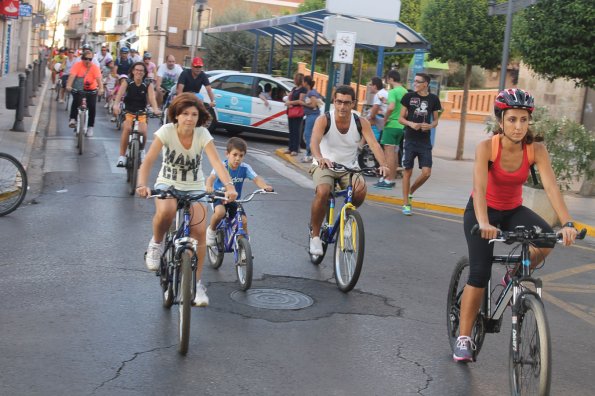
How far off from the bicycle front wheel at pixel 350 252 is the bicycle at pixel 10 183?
4109mm

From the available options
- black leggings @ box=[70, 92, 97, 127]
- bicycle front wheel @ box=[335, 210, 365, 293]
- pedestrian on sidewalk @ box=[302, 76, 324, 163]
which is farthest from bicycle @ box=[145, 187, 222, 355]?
pedestrian on sidewalk @ box=[302, 76, 324, 163]

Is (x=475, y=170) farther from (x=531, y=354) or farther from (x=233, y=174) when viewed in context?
(x=233, y=174)

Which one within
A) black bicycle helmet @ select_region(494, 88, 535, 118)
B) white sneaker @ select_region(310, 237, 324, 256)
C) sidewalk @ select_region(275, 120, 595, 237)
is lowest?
white sneaker @ select_region(310, 237, 324, 256)

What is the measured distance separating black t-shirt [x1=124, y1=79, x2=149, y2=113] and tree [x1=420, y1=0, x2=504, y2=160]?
31.2ft

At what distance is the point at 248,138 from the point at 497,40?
6.51 metres

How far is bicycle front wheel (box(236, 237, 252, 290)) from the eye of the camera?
6.93 m

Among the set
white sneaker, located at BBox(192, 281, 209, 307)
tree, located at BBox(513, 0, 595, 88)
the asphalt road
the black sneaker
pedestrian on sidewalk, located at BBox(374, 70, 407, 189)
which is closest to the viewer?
the asphalt road

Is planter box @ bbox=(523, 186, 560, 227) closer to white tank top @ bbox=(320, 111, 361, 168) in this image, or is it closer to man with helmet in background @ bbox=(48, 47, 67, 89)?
white tank top @ bbox=(320, 111, 361, 168)

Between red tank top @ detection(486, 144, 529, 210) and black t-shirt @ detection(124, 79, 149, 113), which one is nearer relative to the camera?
red tank top @ detection(486, 144, 529, 210)

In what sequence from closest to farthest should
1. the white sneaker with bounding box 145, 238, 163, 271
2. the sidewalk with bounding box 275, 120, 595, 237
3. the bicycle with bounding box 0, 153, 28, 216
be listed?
the white sneaker with bounding box 145, 238, 163, 271, the bicycle with bounding box 0, 153, 28, 216, the sidewalk with bounding box 275, 120, 595, 237

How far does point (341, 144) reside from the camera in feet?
26.3

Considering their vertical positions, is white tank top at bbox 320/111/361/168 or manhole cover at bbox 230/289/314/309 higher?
white tank top at bbox 320/111/361/168

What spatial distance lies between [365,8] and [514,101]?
11193 mm

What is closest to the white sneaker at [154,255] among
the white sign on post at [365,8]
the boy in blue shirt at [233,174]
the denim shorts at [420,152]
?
the boy in blue shirt at [233,174]
